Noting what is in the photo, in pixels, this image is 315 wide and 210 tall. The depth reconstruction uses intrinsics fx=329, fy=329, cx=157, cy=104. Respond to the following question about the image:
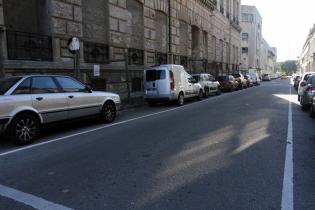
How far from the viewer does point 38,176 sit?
5.16m

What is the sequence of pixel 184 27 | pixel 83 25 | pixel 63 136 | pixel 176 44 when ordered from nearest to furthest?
1. pixel 63 136
2. pixel 83 25
3. pixel 176 44
4. pixel 184 27

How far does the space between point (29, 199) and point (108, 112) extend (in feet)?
20.8

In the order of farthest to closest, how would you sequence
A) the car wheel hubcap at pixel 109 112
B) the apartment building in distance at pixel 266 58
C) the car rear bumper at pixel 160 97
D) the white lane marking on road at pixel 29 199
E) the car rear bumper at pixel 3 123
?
the apartment building in distance at pixel 266 58 < the car rear bumper at pixel 160 97 < the car wheel hubcap at pixel 109 112 < the car rear bumper at pixel 3 123 < the white lane marking on road at pixel 29 199

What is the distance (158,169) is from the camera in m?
5.41

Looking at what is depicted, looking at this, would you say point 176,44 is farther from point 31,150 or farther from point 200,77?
point 31,150

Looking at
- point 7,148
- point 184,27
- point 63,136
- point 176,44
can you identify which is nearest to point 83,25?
point 63,136

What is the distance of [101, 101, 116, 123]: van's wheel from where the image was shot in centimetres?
1030

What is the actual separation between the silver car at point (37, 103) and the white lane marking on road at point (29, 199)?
2837mm

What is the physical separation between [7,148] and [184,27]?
24777mm

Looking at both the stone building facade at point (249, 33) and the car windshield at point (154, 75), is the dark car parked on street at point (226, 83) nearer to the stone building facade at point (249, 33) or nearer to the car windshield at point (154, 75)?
the car windshield at point (154, 75)

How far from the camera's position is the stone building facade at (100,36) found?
13062mm

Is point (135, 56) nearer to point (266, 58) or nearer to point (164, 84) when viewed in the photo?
point (164, 84)

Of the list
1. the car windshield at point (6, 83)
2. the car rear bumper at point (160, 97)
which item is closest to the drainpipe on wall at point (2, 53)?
the car windshield at point (6, 83)

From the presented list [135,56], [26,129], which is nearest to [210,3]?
[135,56]
